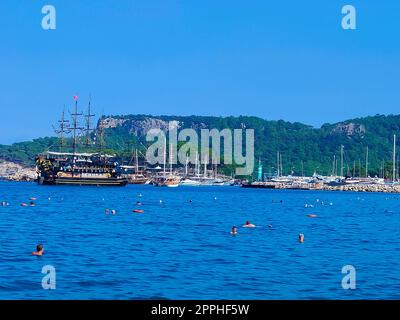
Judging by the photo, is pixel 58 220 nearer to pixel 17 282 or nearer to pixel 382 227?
pixel 382 227

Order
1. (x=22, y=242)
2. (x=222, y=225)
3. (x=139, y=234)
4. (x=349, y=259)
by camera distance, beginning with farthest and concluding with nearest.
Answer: (x=222, y=225) → (x=139, y=234) → (x=22, y=242) → (x=349, y=259)

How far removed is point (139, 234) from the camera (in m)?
68.4

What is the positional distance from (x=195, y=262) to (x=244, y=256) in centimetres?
490

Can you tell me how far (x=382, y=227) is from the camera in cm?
8444

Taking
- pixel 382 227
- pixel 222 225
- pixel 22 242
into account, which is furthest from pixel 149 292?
pixel 382 227

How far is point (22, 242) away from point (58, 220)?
1008 inches

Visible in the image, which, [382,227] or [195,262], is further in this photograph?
[382,227]
